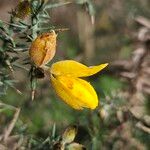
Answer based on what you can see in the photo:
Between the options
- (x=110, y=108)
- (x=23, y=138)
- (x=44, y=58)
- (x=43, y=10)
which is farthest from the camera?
(x=110, y=108)

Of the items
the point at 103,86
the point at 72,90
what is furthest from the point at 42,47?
the point at 103,86

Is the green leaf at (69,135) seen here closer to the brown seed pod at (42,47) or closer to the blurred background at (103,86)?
the blurred background at (103,86)

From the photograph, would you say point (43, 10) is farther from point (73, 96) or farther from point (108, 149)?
point (108, 149)

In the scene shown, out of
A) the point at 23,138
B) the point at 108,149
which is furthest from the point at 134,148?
the point at 23,138

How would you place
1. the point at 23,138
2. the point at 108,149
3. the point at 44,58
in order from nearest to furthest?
the point at 44,58 < the point at 23,138 < the point at 108,149

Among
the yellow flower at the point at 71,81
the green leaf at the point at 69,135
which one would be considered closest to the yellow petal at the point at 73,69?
the yellow flower at the point at 71,81

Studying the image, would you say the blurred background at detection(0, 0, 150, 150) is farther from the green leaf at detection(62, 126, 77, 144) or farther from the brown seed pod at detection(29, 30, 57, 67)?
the brown seed pod at detection(29, 30, 57, 67)

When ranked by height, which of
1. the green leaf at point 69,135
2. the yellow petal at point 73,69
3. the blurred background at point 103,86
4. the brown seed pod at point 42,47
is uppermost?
the brown seed pod at point 42,47
